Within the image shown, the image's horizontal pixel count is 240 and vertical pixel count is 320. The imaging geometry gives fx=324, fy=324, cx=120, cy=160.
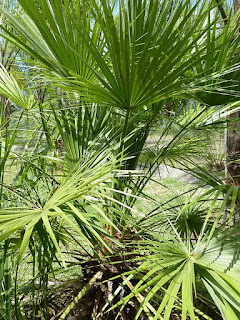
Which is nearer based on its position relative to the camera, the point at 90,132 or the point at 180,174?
the point at 90,132

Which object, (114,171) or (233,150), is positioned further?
(233,150)

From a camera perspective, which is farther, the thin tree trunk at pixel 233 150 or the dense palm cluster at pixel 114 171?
the thin tree trunk at pixel 233 150

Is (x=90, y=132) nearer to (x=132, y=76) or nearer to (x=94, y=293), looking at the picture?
(x=132, y=76)

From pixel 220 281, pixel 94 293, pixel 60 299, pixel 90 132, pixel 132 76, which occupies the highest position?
pixel 132 76

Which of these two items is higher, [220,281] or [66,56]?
[66,56]

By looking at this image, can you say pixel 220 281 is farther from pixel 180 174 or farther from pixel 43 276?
pixel 180 174

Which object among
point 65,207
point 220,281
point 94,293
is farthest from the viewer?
point 94,293

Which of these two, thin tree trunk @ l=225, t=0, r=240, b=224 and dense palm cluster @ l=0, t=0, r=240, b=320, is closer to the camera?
dense palm cluster @ l=0, t=0, r=240, b=320

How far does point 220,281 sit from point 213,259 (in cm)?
8

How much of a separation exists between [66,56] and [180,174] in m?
3.17

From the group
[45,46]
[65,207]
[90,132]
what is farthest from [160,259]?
[45,46]

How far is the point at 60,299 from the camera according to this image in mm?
1236

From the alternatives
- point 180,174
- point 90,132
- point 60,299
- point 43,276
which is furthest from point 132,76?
point 180,174

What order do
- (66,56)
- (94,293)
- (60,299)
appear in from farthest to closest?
1. (60,299)
2. (94,293)
3. (66,56)
